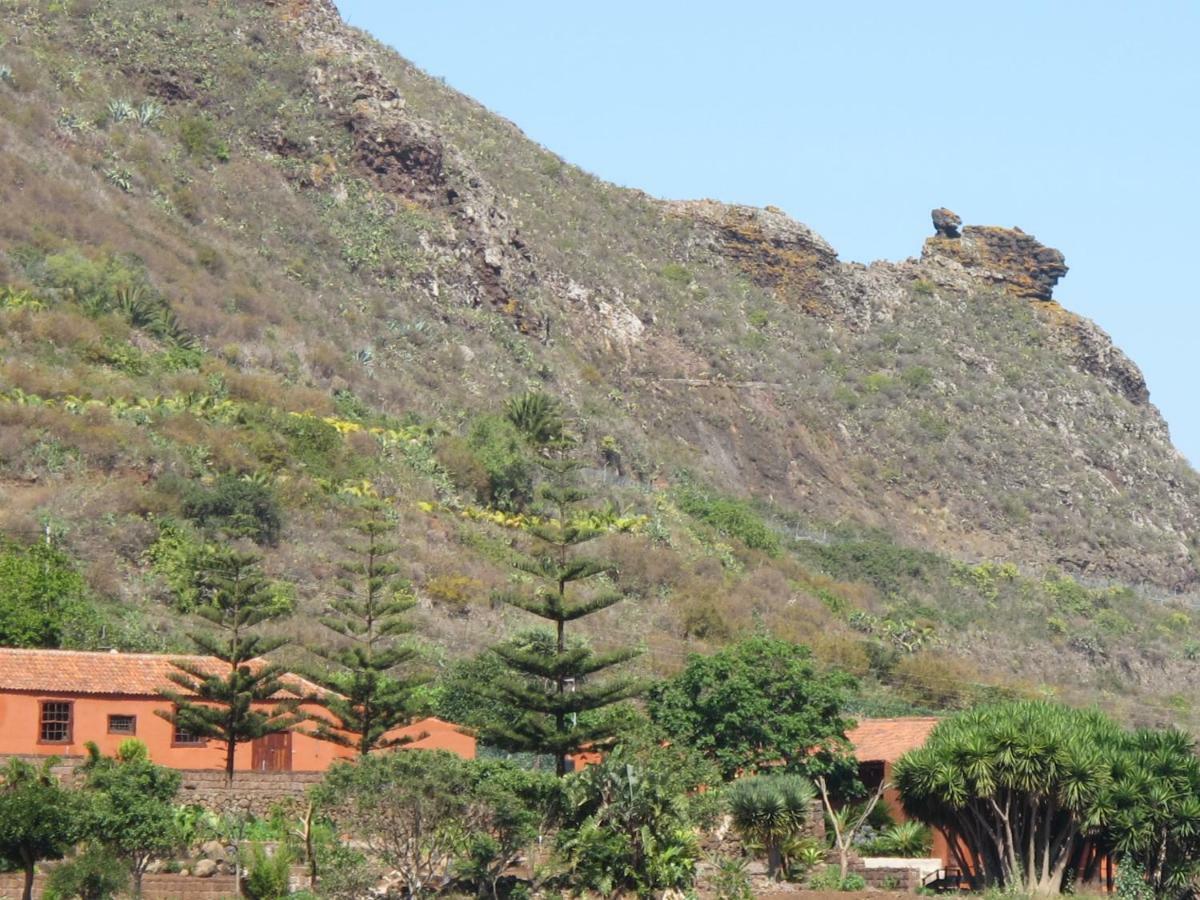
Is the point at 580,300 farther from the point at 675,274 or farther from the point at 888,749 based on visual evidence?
the point at 888,749

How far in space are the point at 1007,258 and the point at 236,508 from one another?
71.7 meters

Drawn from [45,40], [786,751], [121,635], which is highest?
[45,40]

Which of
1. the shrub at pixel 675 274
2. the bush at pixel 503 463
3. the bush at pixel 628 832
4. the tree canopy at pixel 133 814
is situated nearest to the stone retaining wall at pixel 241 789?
the tree canopy at pixel 133 814

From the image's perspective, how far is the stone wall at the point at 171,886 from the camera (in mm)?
30281

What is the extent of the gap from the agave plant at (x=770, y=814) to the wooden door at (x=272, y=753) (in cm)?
994

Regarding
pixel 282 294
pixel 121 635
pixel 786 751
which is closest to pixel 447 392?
pixel 282 294

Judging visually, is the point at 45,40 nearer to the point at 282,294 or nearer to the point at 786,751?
the point at 282,294

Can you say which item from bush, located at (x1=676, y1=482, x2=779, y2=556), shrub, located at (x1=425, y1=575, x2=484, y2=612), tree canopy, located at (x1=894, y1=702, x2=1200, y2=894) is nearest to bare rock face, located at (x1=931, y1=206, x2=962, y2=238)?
bush, located at (x1=676, y1=482, x2=779, y2=556)

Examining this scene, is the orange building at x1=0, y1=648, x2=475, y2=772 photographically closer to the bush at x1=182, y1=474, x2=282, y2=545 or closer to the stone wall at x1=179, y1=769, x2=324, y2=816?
the stone wall at x1=179, y1=769, x2=324, y2=816

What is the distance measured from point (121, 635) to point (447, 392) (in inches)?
1267

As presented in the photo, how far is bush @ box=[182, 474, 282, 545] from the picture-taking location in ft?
188

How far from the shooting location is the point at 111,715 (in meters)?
39.5

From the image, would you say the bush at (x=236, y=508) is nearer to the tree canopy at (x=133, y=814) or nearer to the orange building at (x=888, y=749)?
the orange building at (x=888, y=749)

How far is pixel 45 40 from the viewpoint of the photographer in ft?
286
